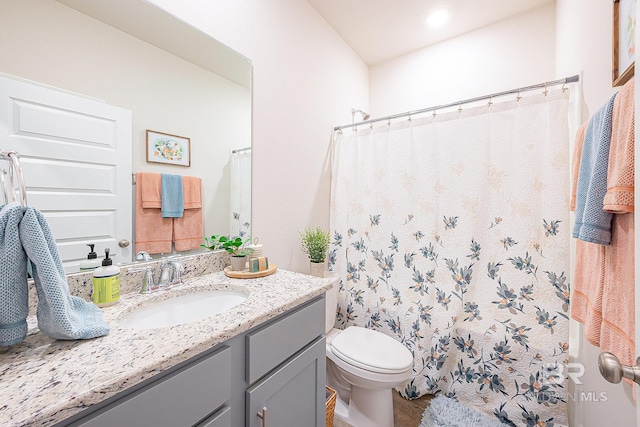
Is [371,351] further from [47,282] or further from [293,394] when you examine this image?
[47,282]

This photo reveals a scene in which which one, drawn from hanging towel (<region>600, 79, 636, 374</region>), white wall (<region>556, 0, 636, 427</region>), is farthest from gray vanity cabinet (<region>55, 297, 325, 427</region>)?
white wall (<region>556, 0, 636, 427</region>)

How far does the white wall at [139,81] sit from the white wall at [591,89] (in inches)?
57.7

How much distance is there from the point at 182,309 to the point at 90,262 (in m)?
0.34

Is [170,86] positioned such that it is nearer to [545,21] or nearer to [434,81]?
[434,81]

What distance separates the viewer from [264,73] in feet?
4.60

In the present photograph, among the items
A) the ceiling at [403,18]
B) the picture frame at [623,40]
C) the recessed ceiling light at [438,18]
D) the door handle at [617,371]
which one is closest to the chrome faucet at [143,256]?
the door handle at [617,371]

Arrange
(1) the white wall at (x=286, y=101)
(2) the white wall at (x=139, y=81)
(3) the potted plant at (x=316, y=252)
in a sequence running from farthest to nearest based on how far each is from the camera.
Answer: (3) the potted plant at (x=316, y=252), (1) the white wall at (x=286, y=101), (2) the white wall at (x=139, y=81)

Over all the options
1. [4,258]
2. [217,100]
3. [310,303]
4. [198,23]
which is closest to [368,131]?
[217,100]

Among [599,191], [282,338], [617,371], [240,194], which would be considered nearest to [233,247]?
[240,194]

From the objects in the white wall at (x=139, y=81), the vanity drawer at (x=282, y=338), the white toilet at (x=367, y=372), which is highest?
the white wall at (x=139, y=81)

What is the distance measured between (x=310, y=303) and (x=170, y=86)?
41.8 inches

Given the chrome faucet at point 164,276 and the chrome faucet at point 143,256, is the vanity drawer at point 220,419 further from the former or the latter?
the chrome faucet at point 143,256

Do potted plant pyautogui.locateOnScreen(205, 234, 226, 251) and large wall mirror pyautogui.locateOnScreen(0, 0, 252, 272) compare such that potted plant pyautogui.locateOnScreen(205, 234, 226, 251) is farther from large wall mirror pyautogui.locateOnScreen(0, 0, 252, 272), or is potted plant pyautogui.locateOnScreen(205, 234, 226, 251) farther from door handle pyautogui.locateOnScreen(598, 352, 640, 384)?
door handle pyautogui.locateOnScreen(598, 352, 640, 384)

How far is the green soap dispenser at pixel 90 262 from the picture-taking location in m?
0.83
